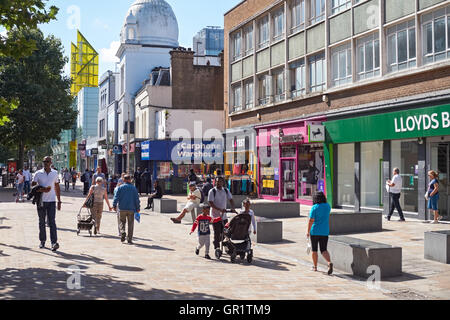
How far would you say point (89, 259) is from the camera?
10.5 m

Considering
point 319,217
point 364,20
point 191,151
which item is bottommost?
point 319,217

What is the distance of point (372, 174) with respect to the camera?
2159cm

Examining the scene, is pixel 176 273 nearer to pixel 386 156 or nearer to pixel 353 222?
pixel 353 222

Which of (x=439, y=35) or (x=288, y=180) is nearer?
(x=439, y=35)

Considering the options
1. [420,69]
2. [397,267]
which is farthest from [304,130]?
[397,267]

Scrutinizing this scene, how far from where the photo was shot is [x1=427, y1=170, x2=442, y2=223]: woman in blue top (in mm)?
16609

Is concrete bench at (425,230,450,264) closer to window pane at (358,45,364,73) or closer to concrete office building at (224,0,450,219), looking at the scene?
concrete office building at (224,0,450,219)

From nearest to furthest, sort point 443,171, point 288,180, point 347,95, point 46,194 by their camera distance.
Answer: point 46,194
point 443,171
point 347,95
point 288,180

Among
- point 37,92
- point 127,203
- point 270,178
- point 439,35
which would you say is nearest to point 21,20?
point 127,203

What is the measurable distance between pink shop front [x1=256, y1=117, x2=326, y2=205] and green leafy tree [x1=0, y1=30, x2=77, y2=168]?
2092 cm

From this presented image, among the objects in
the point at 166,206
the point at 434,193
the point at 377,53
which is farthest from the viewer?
the point at 166,206

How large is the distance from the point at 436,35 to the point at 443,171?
4668mm

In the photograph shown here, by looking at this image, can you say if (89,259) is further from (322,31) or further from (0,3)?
(322,31)
